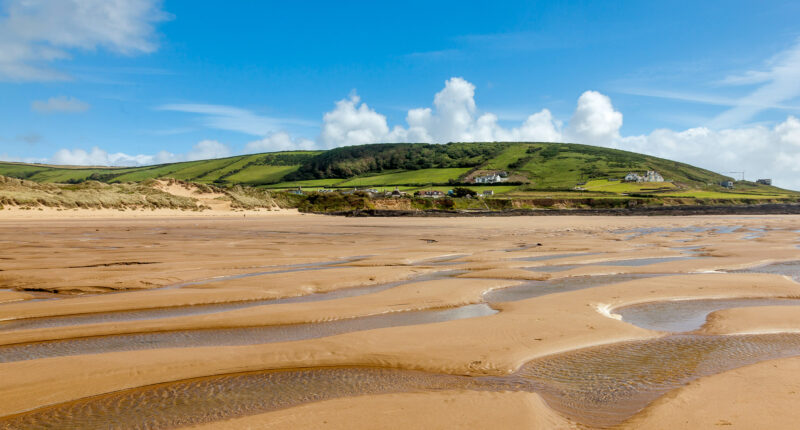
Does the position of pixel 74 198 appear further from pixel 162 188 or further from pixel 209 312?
pixel 209 312

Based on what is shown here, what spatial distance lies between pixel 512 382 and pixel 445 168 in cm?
15069

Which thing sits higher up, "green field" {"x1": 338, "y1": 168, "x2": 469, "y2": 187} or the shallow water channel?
"green field" {"x1": 338, "y1": 168, "x2": 469, "y2": 187}

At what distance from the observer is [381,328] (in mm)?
6984

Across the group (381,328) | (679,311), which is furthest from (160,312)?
(679,311)

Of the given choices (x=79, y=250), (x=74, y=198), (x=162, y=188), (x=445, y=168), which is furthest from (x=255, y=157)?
(x=79, y=250)

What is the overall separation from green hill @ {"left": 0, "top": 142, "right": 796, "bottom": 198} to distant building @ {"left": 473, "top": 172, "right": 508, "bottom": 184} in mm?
2236

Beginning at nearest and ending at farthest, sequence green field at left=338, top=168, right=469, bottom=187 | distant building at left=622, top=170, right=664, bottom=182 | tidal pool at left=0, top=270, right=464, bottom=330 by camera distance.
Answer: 1. tidal pool at left=0, top=270, right=464, bottom=330
2. distant building at left=622, top=170, right=664, bottom=182
3. green field at left=338, top=168, right=469, bottom=187

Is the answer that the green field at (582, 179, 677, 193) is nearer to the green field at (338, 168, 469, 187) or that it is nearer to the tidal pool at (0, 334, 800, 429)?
the green field at (338, 168, 469, 187)

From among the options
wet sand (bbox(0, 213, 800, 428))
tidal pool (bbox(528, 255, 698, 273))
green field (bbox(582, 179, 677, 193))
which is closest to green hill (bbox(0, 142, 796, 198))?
green field (bbox(582, 179, 677, 193))

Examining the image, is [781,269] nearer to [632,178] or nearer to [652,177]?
[632,178]

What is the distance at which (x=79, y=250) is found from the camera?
16312 millimetres

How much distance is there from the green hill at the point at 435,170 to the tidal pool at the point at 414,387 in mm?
98596

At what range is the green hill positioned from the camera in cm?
12100

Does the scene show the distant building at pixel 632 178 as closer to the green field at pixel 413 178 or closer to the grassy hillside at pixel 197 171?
the green field at pixel 413 178
